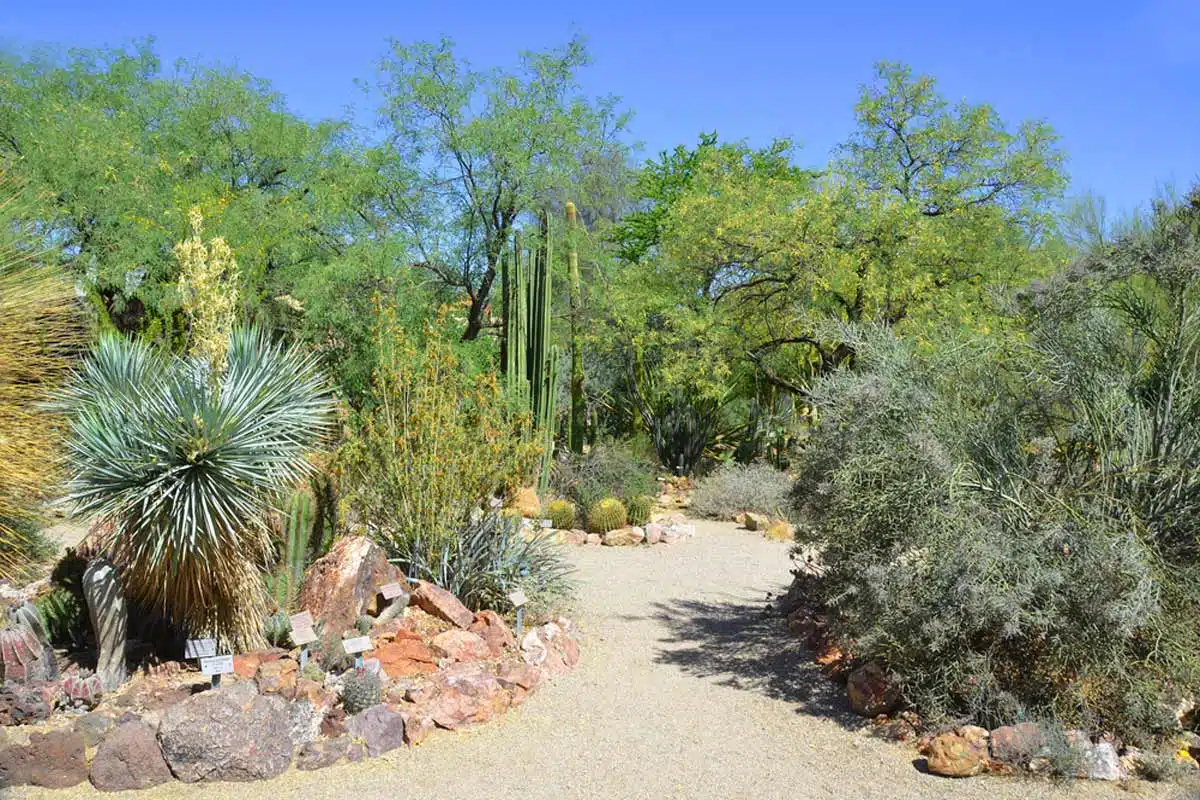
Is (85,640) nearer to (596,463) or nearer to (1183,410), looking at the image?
(1183,410)

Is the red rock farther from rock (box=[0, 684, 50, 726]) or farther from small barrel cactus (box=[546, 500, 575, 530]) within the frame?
small barrel cactus (box=[546, 500, 575, 530])

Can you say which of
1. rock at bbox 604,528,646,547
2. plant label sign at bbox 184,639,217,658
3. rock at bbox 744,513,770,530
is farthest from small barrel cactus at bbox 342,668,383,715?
rock at bbox 744,513,770,530

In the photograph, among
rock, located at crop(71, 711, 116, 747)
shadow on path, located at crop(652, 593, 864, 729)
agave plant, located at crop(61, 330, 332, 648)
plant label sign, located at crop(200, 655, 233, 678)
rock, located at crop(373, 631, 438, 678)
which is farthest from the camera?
shadow on path, located at crop(652, 593, 864, 729)

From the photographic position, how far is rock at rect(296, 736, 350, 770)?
17.7 feet

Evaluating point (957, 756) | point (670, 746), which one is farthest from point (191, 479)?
point (957, 756)

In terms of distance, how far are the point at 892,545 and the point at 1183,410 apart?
6.58 ft

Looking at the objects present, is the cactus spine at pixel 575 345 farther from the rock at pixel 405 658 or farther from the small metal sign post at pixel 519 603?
the rock at pixel 405 658

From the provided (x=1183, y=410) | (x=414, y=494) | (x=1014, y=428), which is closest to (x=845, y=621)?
(x=1014, y=428)

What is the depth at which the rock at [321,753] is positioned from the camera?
541 cm

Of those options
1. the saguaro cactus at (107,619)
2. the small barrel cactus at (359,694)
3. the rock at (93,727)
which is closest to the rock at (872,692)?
the small barrel cactus at (359,694)

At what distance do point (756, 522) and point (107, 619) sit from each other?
9077mm

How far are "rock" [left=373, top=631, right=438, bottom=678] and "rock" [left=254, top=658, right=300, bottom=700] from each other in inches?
22.6

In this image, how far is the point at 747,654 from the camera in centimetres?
778

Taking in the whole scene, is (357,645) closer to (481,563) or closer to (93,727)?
(93,727)
